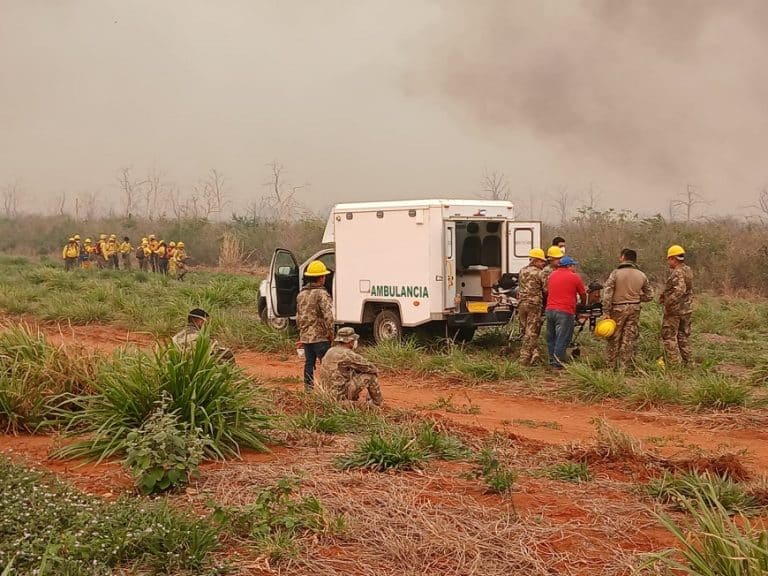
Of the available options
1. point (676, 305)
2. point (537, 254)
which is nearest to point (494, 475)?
point (676, 305)

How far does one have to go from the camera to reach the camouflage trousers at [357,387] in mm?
8555

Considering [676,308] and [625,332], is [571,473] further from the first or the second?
[676,308]

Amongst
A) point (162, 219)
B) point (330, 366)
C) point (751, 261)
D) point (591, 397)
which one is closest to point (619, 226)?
point (751, 261)

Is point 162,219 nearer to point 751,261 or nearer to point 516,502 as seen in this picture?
point 751,261

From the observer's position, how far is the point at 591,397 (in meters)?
10.3

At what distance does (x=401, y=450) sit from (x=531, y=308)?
645cm

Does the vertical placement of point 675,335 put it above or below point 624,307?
below

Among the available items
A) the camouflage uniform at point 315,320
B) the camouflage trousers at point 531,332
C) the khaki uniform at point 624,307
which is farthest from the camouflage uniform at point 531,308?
the camouflage uniform at point 315,320

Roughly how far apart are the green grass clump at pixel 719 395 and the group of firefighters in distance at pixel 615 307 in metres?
1.79

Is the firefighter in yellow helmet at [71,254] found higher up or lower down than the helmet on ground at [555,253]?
lower down

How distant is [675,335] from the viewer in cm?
1173

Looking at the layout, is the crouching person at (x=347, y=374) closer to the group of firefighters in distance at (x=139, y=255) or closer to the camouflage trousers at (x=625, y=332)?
the camouflage trousers at (x=625, y=332)

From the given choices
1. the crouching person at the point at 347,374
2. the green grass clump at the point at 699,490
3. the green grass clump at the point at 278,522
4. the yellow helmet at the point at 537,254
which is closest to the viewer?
the green grass clump at the point at 278,522

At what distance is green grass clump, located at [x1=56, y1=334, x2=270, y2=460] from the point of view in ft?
21.5
